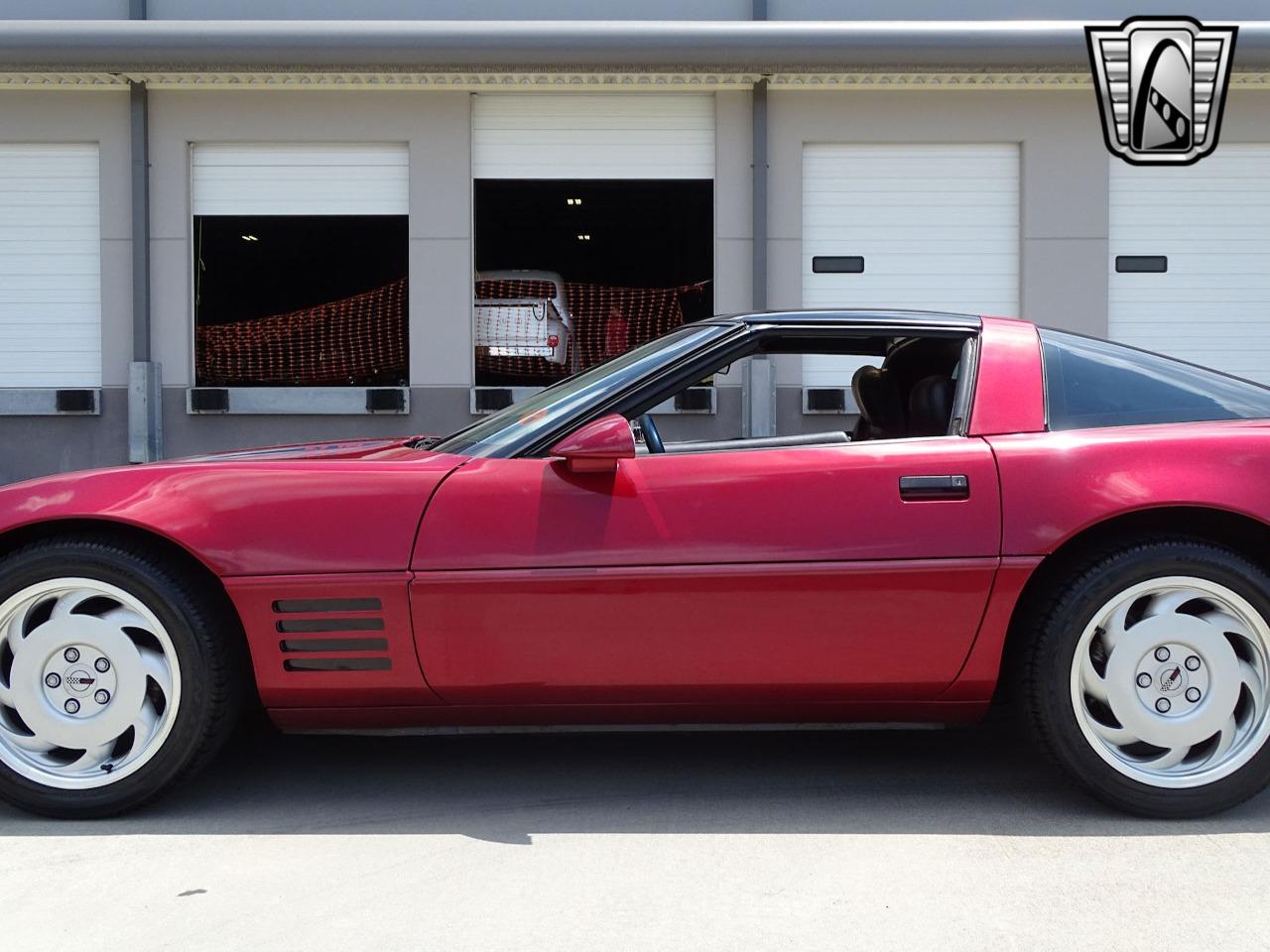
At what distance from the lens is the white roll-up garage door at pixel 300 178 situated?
10211 millimetres

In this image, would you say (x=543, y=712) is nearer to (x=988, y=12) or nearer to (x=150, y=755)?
(x=150, y=755)

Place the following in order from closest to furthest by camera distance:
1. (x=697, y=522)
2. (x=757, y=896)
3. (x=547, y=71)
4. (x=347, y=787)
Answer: (x=757, y=896)
(x=697, y=522)
(x=347, y=787)
(x=547, y=71)

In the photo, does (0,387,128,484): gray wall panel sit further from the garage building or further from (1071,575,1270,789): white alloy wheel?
(1071,575,1270,789): white alloy wheel

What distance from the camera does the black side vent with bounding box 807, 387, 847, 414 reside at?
26.2 ft

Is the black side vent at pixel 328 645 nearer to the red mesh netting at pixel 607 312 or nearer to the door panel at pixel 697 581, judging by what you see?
the door panel at pixel 697 581

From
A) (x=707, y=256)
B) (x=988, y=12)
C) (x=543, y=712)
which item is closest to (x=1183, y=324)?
(x=988, y=12)

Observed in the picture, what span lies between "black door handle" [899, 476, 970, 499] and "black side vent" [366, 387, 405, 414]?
7.60 m

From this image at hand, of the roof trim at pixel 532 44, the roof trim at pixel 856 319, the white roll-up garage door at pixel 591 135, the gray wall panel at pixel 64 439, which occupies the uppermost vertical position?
the roof trim at pixel 532 44

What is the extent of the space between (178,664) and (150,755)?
0.84 feet

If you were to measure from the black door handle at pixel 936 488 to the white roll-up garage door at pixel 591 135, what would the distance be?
304 inches

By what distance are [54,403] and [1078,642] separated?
9.35m

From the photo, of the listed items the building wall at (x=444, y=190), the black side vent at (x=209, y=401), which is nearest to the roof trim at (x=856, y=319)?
the building wall at (x=444, y=190)

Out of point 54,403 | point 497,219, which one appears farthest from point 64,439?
→ point 497,219

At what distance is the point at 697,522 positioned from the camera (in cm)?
298
